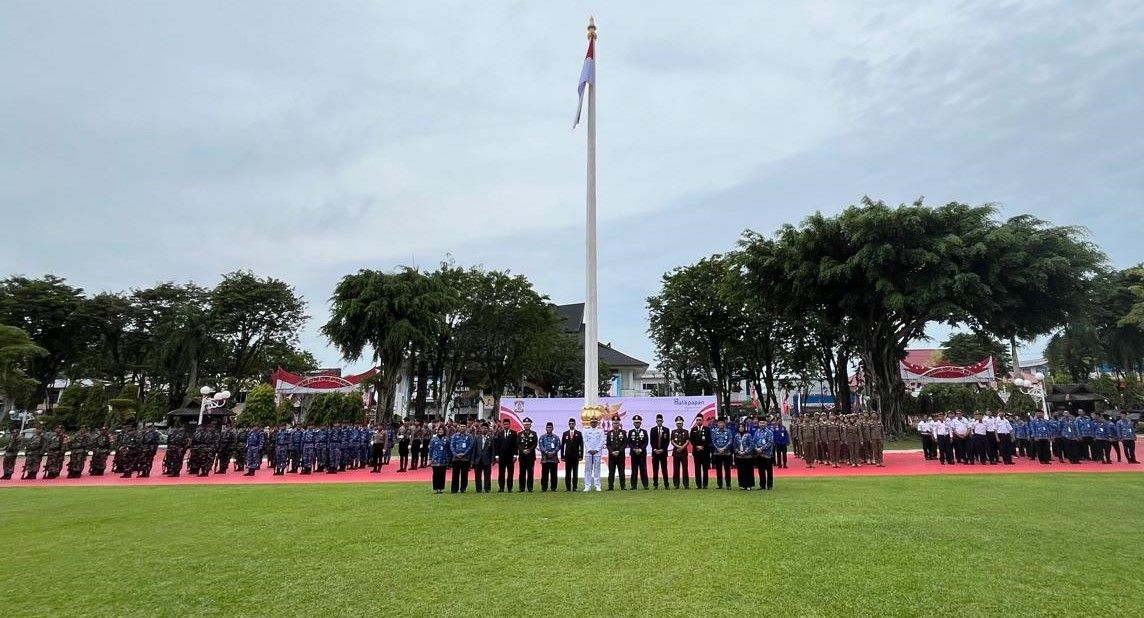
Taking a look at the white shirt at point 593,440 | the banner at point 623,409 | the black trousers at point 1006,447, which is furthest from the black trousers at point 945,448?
the white shirt at point 593,440

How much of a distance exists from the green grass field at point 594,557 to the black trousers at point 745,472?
1330mm

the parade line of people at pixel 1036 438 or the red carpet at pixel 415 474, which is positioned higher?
the parade line of people at pixel 1036 438

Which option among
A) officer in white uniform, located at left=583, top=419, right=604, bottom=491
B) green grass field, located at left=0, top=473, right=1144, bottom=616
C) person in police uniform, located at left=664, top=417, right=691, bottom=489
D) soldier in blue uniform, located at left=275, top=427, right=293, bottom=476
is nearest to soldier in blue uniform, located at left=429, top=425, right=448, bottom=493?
green grass field, located at left=0, top=473, right=1144, bottom=616

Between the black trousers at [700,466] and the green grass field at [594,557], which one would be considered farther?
the black trousers at [700,466]

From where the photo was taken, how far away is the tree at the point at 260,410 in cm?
2942

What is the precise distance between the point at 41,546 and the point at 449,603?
21.0 feet

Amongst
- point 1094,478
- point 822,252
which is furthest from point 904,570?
point 822,252

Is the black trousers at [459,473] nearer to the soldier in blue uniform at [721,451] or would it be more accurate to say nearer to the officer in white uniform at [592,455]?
the officer in white uniform at [592,455]

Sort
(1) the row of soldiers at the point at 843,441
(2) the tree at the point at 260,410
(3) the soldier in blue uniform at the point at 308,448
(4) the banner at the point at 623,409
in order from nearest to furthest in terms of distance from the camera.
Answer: (3) the soldier in blue uniform at the point at 308,448 < (1) the row of soldiers at the point at 843,441 < (4) the banner at the point at 623,409 < (2) the tree at the point at 260,410

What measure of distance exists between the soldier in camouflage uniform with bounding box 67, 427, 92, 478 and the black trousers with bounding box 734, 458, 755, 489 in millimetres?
19755

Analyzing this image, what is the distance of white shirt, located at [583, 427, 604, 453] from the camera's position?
13000 mm

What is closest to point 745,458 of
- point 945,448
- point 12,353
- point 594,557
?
point 594,557

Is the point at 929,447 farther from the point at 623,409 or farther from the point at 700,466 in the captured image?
the point at 700,466

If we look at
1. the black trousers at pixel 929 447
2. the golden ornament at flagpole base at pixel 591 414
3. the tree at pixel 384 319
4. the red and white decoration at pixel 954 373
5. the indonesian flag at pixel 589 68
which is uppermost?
the indonesian flag at pixel 589 68
